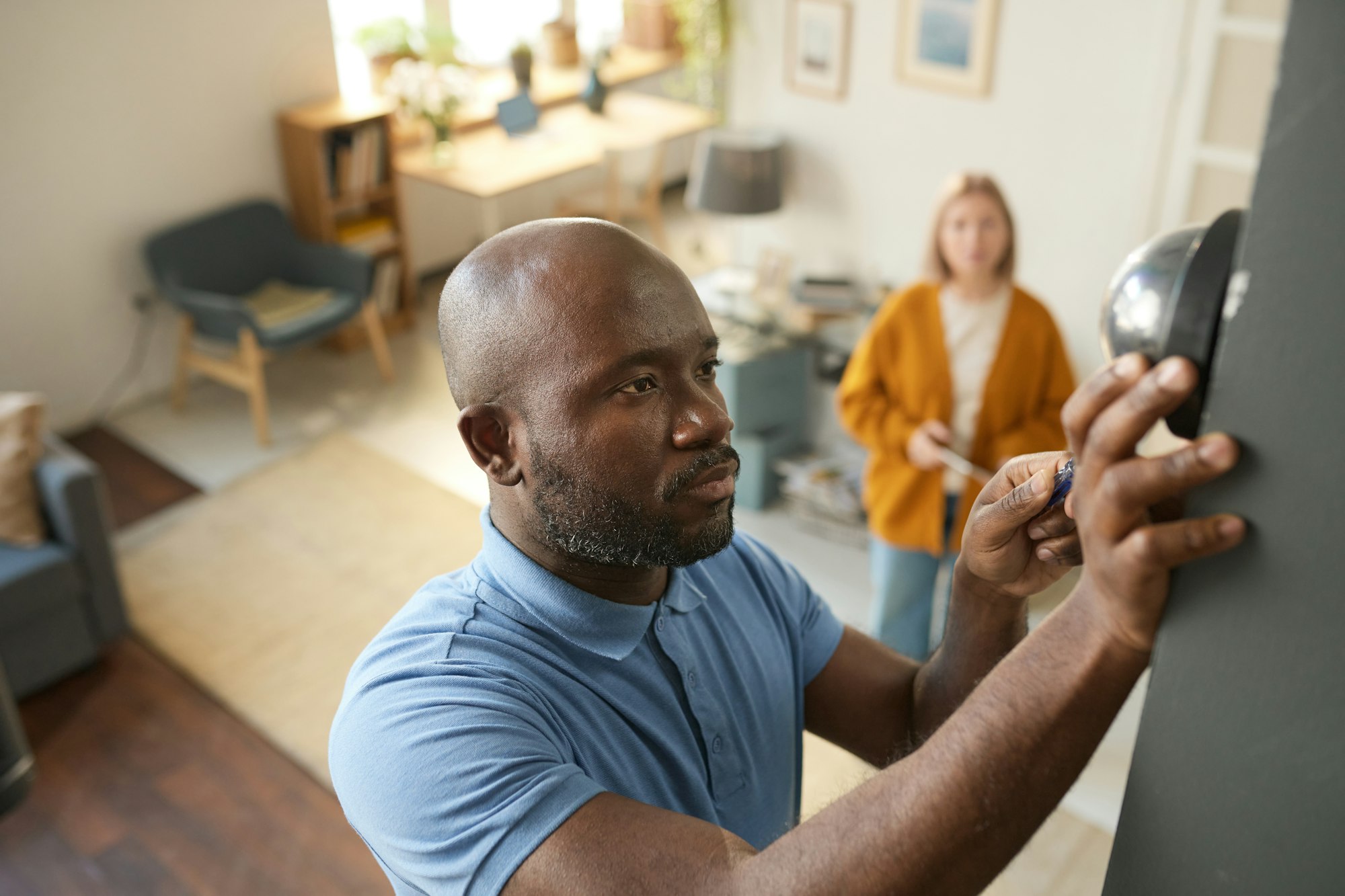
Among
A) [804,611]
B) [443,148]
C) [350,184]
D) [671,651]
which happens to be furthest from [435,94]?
[671,651]

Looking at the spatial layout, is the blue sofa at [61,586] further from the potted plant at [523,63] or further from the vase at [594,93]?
the vase at [594,93]

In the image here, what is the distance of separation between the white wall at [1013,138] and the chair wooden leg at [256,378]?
2278 mm

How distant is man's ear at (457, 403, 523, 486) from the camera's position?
3.89 ft

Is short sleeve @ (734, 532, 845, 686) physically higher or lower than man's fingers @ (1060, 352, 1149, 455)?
lower

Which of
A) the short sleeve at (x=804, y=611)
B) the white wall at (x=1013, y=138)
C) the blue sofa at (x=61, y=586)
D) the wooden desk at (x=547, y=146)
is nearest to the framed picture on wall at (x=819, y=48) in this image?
the white wall at (x=1013, y=138)

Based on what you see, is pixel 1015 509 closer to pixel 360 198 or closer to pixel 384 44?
pixel 360 198

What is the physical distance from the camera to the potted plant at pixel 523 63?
6.55 meters

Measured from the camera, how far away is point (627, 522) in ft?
3.66

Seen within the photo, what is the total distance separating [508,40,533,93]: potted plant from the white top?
4.14 metres

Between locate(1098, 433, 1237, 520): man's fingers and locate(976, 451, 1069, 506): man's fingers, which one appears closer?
locate(1098, 433, 1237, 520): man's fingers

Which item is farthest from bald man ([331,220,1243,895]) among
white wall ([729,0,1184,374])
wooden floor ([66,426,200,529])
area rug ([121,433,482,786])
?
wooden floor ([66,426,200,529])

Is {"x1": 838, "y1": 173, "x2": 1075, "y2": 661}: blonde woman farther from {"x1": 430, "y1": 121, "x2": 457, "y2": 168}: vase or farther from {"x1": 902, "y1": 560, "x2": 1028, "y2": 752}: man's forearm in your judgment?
{"x1": 430, "y1": 121, "x2": 457, "y2": 168}: vase

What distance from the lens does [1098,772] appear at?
3.32 meters

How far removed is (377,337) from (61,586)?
7.40 feet
